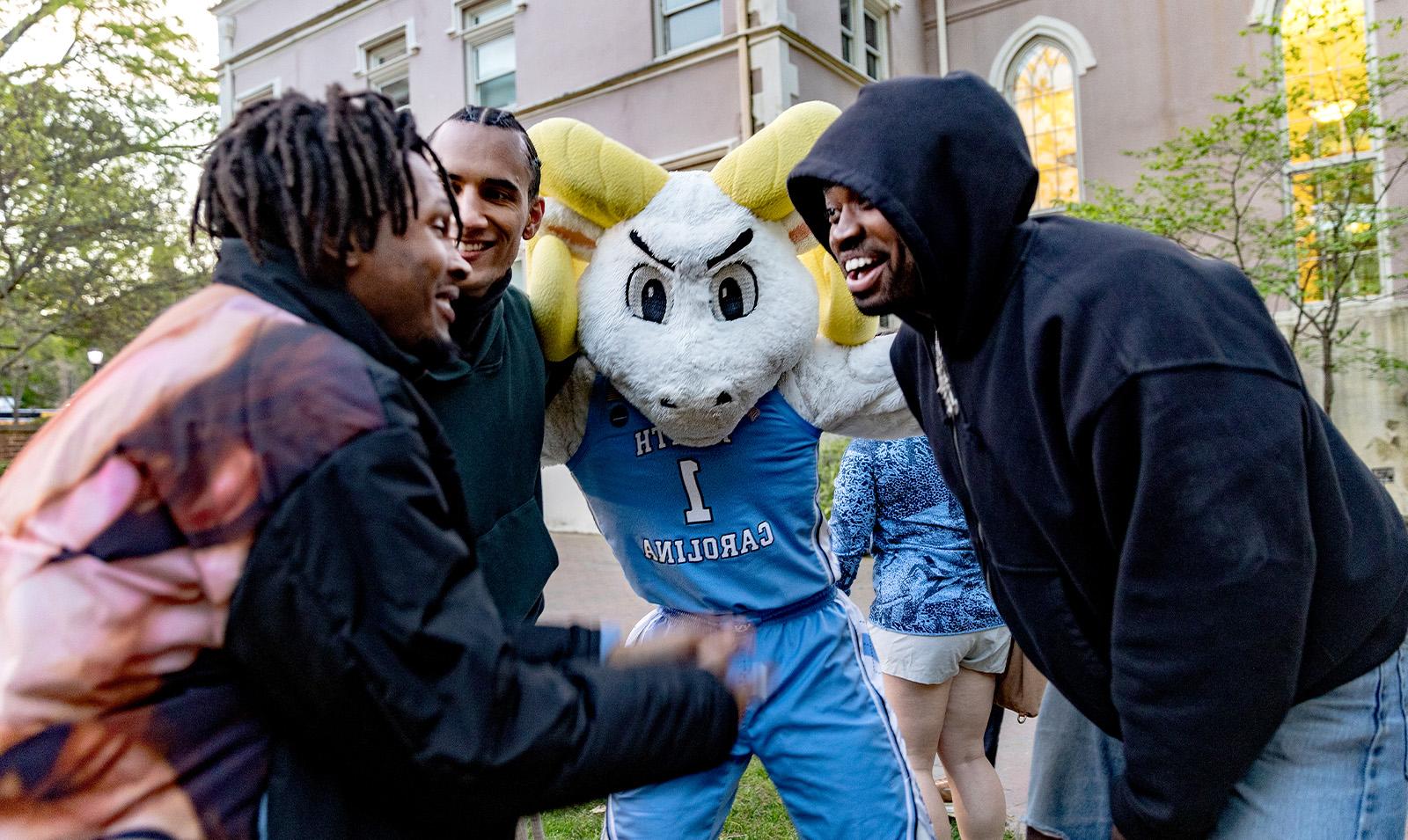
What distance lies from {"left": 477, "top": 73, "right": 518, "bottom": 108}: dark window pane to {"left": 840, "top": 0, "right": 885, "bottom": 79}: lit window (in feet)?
14.7

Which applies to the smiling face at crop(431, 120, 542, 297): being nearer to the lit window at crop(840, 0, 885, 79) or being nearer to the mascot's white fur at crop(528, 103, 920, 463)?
the mascot's white fur at crop(528, 103, 920, 463)

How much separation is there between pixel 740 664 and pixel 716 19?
10924 mm

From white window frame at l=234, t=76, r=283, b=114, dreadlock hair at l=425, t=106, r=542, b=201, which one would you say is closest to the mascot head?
dreadlock hair at l=425, t=106, r=542, b=201

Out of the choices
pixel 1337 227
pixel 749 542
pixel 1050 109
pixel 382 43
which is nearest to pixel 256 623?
pixel 749 542

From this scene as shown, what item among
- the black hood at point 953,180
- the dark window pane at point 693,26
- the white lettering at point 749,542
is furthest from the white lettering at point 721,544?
the dark window pane at point 693,26

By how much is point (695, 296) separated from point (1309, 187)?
972 centimetres

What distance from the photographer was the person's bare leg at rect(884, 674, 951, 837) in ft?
11.7

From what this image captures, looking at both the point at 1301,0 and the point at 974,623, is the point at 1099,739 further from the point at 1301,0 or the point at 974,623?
the point at 1301,0

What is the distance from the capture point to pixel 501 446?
7.46 feet

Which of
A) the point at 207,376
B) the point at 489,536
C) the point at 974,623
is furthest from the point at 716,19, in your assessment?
the point at 207,376

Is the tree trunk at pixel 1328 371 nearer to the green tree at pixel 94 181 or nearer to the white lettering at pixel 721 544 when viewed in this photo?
the white lettering at pixel 721 544

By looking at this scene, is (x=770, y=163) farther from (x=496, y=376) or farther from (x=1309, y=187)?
(x=1309, y=187)

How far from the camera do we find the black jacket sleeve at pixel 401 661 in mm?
1121

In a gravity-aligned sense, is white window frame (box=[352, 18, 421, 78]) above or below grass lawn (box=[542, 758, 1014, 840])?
above
